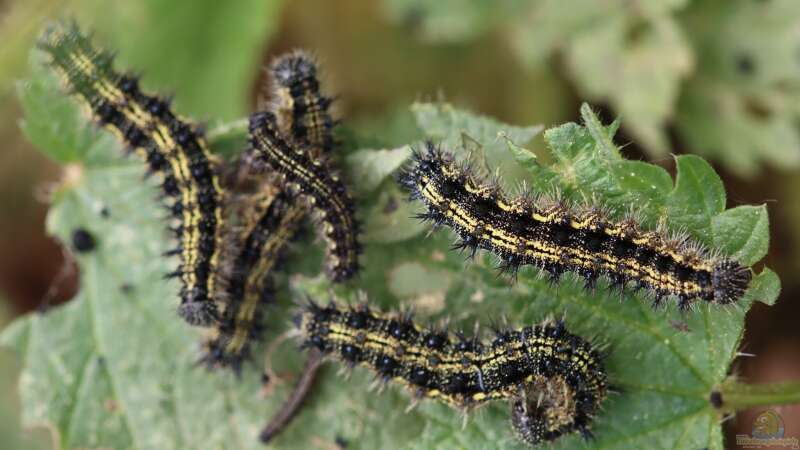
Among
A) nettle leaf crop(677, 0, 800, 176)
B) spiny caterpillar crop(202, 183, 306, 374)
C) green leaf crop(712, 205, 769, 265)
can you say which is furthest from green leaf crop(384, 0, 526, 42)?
green leaf crop(712, 205, 769, 265)

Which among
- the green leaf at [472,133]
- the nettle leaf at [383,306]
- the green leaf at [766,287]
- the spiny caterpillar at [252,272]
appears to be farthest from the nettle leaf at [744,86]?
the spiny caterpillar at [252,272]

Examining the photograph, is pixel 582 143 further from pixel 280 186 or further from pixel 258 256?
pixel 258 256

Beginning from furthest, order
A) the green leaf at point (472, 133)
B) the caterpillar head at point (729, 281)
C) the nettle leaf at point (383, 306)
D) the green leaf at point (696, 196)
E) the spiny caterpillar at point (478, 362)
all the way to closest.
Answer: the green leaf at point (472, 133)
the spiny caterpillar at point (478, 362)
the nettle leaf at point (383, 306)
the green leaf at point (696, 196)
the caterpillar head at point (729, 281)

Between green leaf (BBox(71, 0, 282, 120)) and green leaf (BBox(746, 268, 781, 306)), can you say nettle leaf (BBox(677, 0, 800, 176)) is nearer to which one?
green leaf (BBox(746, 268, 781, 306))

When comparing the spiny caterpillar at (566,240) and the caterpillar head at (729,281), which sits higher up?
the spiny caterpillar at (566,240)

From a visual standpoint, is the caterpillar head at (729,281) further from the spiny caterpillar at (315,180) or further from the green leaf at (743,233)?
the spiny caterpillar at (315,180)

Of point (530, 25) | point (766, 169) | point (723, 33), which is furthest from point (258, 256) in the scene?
point (766, 169)

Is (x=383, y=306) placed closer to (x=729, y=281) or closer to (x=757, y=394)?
(x=729, y=281)
